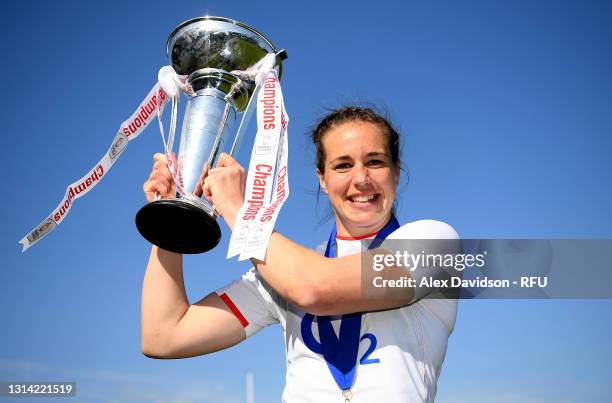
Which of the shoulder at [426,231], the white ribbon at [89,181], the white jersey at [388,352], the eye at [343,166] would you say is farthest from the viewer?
the white ribbon at [89,181]

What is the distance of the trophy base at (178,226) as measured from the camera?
2.62m

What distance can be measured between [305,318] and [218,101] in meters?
1.38

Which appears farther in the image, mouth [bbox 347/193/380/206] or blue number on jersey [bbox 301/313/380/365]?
mouth [bbox 347/193/380/206]

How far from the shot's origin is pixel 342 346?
2.54 m

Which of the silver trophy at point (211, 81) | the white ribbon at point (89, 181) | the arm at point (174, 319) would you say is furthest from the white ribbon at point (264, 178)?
the white ribbon at point (89, 181)

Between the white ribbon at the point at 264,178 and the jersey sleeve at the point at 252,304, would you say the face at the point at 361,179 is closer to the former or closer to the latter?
the white ribbon at the point at 264,178

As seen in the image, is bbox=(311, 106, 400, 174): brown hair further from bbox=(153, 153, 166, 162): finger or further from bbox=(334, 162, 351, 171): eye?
bbox=(153, 153, 166, 162): finger

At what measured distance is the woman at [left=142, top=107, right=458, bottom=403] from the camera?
7.93 ft

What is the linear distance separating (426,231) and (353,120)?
862 millimetres

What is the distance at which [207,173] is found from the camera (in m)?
2.94

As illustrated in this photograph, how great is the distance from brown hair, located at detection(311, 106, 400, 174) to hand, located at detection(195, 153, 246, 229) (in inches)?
24.0

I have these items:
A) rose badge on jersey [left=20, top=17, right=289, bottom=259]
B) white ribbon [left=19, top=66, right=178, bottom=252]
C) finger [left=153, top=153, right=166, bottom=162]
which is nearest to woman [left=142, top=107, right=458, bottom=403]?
finger [left=153, top=153, right=166, bottom=162]

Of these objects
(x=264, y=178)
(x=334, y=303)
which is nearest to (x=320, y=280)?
(x=334, y=303)

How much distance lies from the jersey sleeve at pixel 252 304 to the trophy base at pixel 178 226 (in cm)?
48
